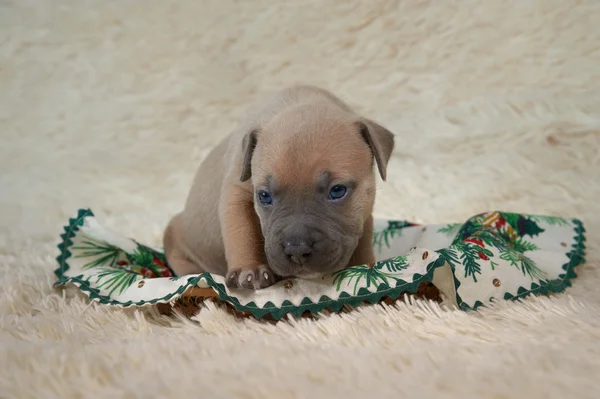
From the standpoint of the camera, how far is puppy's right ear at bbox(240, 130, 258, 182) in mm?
2789

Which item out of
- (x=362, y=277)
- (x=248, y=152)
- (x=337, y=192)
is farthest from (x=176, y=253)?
(x=362, y=277)

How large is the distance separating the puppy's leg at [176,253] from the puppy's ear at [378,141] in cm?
127

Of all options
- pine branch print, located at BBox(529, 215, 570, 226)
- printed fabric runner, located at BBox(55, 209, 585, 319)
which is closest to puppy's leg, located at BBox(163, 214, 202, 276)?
printed fabric runner, located at BBox(55, 209, 585, 319)

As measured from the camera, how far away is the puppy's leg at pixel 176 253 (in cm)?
348

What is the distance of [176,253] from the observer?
3.63 metres

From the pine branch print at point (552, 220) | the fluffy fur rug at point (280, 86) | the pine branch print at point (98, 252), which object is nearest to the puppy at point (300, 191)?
the pine branch print at point (98, 252)

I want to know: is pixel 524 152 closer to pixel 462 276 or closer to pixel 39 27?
pixel 462 276

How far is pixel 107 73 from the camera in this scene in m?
5.26

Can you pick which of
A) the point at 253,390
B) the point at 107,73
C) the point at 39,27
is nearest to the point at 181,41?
the point at 107,73

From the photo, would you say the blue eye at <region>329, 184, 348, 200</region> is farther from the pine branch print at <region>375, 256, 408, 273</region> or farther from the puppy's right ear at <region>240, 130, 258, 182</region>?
the puppy's right ear at <region>240, 130, 258, 182</region>

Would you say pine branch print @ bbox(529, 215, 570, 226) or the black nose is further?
pine branch print @ bbox(529, 215, 570, 226)

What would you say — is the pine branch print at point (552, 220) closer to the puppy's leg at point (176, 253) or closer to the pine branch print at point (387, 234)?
the pine branch print at point (387, 234)

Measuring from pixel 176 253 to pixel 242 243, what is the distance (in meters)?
0.96

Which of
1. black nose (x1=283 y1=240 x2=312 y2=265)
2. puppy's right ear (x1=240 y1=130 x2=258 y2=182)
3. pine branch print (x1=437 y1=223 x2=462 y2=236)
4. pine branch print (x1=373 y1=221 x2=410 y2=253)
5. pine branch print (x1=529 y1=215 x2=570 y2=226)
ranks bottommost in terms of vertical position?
pine branch print (x1=373 y1=221 x2=410 y2=253)
